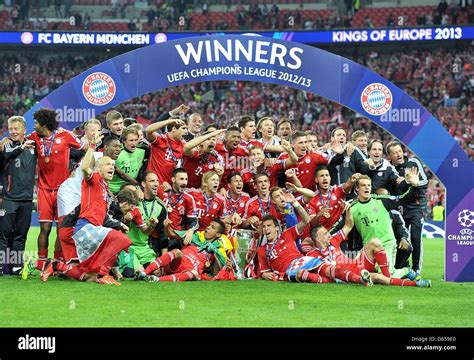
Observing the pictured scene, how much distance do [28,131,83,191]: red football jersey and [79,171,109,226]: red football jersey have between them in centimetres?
85

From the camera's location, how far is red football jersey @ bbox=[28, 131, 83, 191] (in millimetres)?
11773

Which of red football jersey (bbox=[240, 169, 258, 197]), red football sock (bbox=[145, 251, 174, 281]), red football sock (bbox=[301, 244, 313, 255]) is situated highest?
red football jersey (bbox=[240, 169, 258, 197])

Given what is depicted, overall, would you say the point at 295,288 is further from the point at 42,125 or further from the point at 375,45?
the point at 375,45

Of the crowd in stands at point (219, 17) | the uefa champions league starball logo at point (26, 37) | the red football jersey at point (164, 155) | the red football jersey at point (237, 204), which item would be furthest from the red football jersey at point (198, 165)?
the uefa champions league starball logo at point (26, 37)

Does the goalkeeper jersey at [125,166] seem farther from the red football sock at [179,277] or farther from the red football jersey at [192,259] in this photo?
the red football sock at [179,277]

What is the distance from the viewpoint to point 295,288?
11016 millimetres

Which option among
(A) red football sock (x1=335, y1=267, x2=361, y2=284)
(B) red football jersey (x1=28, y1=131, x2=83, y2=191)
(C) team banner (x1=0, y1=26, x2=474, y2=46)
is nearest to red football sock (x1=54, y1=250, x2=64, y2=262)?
(B) red football jersey (x1=28, y1=131, x2=83, y2=191)

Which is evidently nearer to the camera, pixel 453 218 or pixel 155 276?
pixel 155 276

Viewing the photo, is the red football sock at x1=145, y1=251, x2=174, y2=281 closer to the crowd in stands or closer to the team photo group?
the team photo group

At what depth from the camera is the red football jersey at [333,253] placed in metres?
11.8

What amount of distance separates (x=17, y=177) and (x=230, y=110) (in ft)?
77.4

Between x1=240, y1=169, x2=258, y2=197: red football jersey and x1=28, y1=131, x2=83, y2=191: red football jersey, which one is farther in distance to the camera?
x1=240, y1=169, x2=258, y2=197: red football jersey

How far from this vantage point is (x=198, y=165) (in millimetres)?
12641
